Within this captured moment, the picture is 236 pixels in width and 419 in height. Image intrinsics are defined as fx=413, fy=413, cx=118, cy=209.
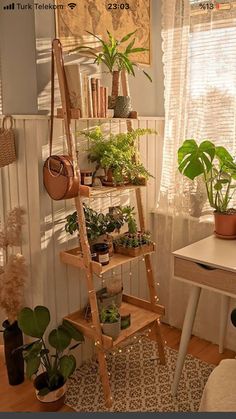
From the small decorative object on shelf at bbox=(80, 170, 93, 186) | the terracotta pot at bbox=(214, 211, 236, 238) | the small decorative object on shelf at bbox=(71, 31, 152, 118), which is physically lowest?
the terracotta pot at bbox=(214, 211, 236, 238)

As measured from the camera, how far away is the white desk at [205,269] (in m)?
1.81

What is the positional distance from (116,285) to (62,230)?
1.46 ft

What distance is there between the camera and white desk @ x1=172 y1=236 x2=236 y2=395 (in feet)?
5.93

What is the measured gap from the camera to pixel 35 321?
1.97 m

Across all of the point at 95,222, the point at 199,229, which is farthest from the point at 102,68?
the point at 199,229

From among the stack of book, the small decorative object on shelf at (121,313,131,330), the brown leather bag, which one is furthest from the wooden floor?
the stack of book

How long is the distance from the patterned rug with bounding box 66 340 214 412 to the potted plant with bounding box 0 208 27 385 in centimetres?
31

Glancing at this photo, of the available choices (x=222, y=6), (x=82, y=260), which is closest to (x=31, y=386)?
(x=82, y=260)

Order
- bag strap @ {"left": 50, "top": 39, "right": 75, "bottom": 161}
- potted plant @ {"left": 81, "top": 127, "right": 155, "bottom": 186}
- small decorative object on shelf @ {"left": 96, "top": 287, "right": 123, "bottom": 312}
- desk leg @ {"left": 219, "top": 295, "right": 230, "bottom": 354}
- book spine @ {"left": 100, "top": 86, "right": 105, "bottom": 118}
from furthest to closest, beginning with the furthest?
desk leg @ {"left": 219, "top": 295, "right": 230, "bottom": 354}, small decorative object on shelf @ {"left": 96, "top": 287, "right": 123, "bottom": 312}, potted plant @ {"left": 81, "top": 127, "right": 155, "bottom": 186}, book spine @ {"left": 100, "top": 86, "right": 105, "bottom": 118}, bag strap @ {"left": 50, "top": 39, "right": 75, "bottom": 161}

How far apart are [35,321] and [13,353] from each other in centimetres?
32

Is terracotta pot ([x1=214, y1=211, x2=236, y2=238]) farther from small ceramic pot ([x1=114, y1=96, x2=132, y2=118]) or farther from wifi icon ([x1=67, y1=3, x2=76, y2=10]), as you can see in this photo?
wifi icon ([x1=67, y1=3, x2=76, y2=10])

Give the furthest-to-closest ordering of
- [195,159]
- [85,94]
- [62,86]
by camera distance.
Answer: [195,159], [85,94], [62,86]

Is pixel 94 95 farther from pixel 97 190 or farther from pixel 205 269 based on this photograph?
pixel 205 269

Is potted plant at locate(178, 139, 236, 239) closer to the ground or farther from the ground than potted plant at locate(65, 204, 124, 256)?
farther from the ground
